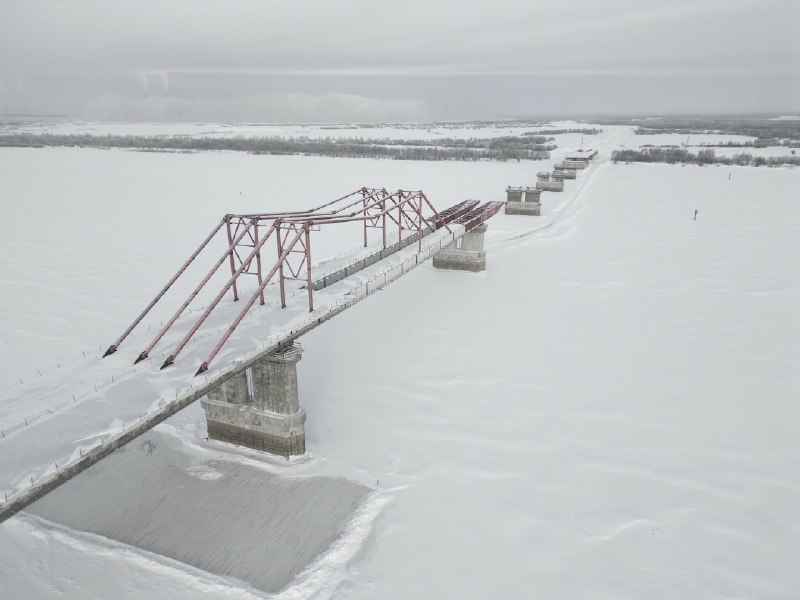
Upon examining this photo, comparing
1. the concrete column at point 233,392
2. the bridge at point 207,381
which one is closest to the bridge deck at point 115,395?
the bridge at point 207,381

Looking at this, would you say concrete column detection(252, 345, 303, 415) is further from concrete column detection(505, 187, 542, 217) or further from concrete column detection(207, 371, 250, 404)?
concrete column detection(505, 187, 542, 217)

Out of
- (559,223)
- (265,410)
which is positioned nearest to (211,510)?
(265,410)

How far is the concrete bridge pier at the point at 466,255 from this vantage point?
2942 centimetres

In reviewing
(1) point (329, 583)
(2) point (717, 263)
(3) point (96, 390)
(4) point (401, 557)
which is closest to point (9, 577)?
(3) point (96, 390)

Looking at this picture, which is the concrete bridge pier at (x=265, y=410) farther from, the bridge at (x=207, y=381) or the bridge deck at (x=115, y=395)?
the bridge deck at (x=115, y=395)

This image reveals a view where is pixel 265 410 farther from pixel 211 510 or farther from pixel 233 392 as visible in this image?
pixel 211 510

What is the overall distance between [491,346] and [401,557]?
10.7 metres

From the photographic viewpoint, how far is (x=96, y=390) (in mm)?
11219

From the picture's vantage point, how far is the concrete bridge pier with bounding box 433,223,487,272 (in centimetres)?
2942

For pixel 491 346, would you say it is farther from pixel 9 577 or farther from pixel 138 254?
pixel 138 254

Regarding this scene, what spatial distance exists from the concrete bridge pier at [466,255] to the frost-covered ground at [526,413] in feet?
3.47

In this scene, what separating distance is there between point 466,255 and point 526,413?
15110 millimetres

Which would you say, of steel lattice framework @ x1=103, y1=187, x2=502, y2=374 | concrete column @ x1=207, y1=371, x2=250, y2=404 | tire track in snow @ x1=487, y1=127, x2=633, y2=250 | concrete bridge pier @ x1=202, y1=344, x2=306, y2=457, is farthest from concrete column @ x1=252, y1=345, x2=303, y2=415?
tire track in snow @ x1=487, y1=127, x2=633, y2=250

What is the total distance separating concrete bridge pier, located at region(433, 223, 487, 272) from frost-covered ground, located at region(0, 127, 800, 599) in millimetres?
1058
